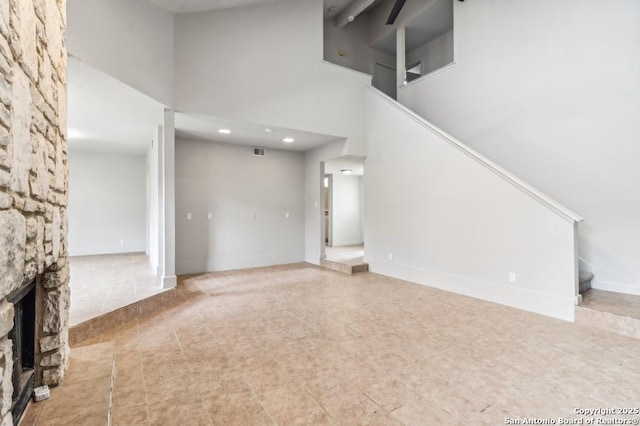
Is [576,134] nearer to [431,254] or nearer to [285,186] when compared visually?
[431,254]

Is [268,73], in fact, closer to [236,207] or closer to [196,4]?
[196,4]

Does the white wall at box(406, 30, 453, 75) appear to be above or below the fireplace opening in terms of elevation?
above

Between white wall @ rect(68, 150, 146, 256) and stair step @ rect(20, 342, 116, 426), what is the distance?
5591 millimetres

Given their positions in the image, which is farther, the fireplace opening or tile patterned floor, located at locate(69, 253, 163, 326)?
tile patterned floor, located at locate(69, 253, 163, 326)

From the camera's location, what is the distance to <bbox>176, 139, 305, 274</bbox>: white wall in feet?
18.6

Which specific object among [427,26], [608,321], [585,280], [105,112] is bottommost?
[608,321]

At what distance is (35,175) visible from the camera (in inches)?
55.9

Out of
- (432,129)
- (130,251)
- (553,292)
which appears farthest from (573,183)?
(130,251)

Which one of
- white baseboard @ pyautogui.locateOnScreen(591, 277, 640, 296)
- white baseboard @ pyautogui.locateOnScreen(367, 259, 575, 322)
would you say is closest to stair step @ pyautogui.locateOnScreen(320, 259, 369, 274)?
white baseboard @ pyautogui.locateOnScreen(367, 259, 575, 322)

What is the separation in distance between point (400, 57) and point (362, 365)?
22.7ft

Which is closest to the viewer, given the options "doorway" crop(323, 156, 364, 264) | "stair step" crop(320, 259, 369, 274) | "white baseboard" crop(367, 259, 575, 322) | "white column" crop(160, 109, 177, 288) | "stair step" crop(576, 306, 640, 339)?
"stair step" crop(576, 306, 640, 339)

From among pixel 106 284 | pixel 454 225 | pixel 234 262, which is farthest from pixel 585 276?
pixel 106 284

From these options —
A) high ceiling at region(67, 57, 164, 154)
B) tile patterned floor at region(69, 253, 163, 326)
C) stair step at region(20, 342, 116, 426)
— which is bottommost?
stair step at region(20, 342, 116, 426)

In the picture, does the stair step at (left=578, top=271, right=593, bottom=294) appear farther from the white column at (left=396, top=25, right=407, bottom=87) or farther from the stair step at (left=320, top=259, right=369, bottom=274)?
the white column at (left=396, top=25, right=407, bottom=87)
